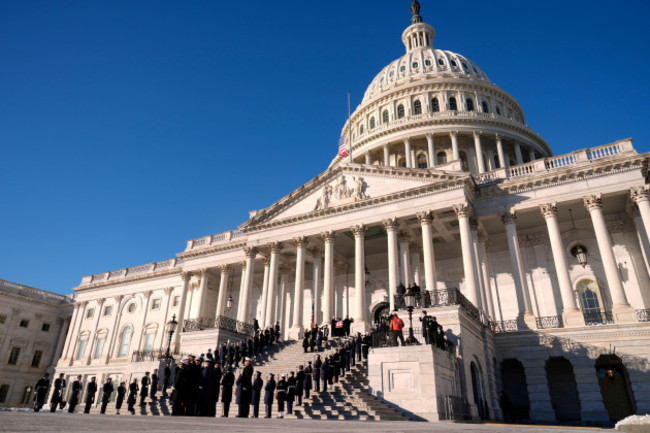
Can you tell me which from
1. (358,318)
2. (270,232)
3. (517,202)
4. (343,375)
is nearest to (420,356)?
(343,375)

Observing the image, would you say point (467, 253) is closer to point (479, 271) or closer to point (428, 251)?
point (479, 271)

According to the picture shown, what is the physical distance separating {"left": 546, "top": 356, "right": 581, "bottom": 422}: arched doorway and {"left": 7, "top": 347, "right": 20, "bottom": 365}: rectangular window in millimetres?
55081

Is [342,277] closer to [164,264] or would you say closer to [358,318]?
[358,318]

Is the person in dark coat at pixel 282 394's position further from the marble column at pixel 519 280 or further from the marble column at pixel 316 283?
the marble column at pixel 519 280

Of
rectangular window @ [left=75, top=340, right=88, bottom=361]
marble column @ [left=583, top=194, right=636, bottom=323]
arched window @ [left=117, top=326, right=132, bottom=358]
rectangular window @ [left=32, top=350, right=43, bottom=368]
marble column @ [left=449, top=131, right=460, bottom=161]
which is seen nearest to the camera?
marble column @ [left=583, top=194, right=636, bottom=323]

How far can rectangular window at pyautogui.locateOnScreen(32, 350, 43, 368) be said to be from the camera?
169ft

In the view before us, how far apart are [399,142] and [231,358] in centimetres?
3508

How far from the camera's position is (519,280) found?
1070 inches

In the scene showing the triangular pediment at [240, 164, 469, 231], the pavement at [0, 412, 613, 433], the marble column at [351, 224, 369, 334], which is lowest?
the pavement at [0, 412, 613, 433]

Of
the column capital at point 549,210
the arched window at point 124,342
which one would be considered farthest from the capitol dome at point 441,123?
the arched window at point 124,342

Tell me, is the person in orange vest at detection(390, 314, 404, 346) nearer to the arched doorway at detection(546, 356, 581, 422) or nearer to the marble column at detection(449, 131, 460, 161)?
the arched doorway at detection(546, 356, 581, 422)

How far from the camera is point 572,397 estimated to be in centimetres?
2714

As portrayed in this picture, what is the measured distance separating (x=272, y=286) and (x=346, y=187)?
374 inches

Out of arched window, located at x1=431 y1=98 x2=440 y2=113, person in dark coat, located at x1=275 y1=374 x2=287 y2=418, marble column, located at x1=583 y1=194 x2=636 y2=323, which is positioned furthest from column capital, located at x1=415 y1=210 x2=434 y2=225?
arched window, located at x1=431 y1=98 x2=440 y2=113
